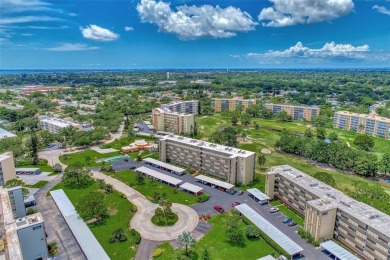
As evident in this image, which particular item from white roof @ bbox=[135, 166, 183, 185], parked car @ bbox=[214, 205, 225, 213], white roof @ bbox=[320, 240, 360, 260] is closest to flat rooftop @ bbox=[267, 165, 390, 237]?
white roof @ bbox=[320, 240, 360, 260]

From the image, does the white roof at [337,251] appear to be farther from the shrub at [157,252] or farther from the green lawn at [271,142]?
the shrub at [157,252]

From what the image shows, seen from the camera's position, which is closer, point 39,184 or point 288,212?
point 288,212

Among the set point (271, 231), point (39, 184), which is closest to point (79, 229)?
point (39, 184)

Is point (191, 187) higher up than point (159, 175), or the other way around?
point (159, 175)

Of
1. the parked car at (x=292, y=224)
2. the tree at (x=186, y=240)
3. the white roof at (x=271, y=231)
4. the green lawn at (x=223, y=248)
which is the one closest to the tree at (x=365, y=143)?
the parked car at (x=292, y=224)

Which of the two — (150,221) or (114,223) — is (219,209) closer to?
(150,221)

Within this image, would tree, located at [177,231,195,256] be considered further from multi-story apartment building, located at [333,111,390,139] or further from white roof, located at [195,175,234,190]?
multi-story apartment building, located at [333,111,390,139]

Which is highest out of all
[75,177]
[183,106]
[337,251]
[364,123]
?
[183,106]
